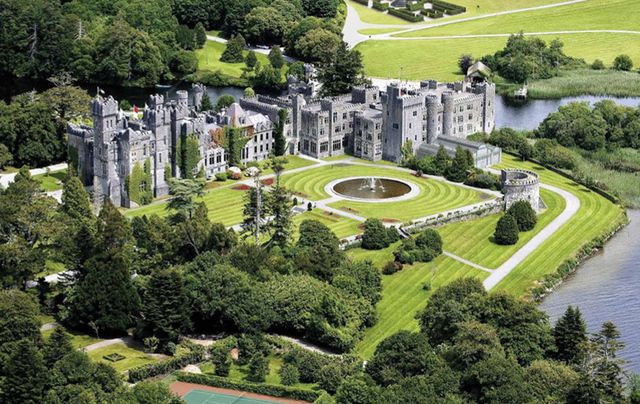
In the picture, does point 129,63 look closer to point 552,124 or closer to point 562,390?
point 552,124

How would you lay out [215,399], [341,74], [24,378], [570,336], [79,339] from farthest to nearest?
[341,74] < [79,339] < [570,336] < [215,399] < [24,378]

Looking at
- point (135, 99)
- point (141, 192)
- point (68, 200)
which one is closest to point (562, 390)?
point (68, 200)

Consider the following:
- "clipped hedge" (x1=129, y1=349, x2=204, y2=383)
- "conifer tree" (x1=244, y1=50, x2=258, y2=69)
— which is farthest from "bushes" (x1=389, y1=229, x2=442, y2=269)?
"conifer tree" (x1=244, y1=50, x2=258, y2=69)

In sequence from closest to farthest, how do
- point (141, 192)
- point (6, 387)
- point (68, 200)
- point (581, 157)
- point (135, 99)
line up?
point (6, 387), point (68, 200), point (141, 192), point (581, 157), point (135, 99)

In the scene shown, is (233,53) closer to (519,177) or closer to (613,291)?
(519,177)

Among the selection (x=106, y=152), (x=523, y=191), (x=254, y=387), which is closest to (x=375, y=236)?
(x=523, y=191)

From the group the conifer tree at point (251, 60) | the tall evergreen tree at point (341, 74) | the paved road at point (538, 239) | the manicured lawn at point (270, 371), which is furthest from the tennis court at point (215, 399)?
the conifer tree at point (251, 60)

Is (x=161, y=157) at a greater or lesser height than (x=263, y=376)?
greater
